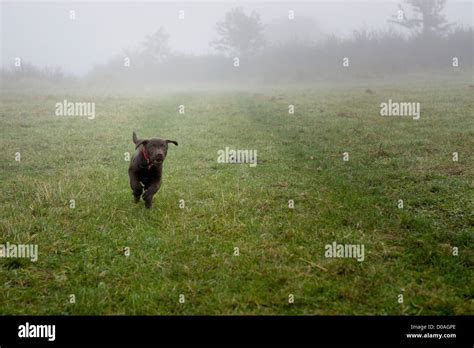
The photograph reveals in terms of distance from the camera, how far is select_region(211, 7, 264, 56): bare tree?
66312 millimetres

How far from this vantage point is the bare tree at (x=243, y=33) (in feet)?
218

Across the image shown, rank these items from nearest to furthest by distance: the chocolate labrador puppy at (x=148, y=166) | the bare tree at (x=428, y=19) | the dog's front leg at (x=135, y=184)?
the chocolate labrador puppy at (x=148, y=166) → the dog's front leg at (x=135, y=184) → the bare tree at (x=428, y=19)

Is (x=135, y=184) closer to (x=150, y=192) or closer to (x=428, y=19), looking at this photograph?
(x=150, y=192)

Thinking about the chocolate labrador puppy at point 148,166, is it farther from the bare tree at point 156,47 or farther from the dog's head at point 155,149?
the bare tree at point 156,47

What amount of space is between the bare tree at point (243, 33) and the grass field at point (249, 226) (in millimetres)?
51183

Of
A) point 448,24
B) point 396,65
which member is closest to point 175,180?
point 396,65

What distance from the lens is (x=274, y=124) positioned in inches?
862

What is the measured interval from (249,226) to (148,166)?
8.07 feet

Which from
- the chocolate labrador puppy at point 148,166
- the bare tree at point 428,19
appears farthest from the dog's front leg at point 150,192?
the bare tree at point 428,19

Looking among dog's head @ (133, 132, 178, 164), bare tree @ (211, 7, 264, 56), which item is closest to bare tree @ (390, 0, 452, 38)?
bare tree @ (211, 7, 264, 56)

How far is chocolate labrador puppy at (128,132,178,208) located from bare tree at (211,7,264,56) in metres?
59.0

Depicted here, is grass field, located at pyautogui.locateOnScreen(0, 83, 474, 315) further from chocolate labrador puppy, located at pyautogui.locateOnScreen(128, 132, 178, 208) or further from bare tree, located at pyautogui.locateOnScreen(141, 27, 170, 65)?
bare tree, located at pyautogui.locateOnScreen(141, 27, 170, 65)
